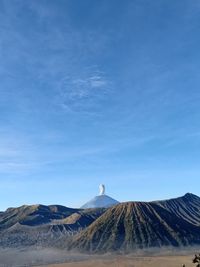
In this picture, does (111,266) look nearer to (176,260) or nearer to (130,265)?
(130,265)

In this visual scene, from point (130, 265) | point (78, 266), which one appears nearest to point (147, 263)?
point (130, 265)

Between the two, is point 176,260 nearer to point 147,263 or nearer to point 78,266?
point 147,263

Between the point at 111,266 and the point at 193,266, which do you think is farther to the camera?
the point at 111,266

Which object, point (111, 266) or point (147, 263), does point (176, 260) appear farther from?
point (111, 266)

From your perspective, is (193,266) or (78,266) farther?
(78,266)

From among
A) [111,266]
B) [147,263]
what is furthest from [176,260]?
[111,266]

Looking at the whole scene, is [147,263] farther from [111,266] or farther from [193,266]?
[193,266]

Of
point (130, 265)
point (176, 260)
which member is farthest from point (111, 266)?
point (176, 260)

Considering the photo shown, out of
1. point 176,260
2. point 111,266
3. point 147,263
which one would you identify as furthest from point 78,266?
point 176,260
